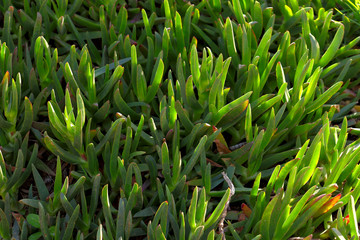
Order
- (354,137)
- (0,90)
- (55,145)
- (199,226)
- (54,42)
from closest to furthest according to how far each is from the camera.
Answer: (199,226) < (55,145) < (0,90) < (354,137) < (54,42)

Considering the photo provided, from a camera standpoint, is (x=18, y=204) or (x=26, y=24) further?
(x=26, y=24)

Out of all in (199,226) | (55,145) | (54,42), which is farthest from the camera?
(54,42)

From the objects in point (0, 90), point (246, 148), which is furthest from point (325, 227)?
point (0, 90)

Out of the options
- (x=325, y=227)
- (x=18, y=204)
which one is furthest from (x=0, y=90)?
(x=325, y=227)

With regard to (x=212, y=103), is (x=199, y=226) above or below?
below

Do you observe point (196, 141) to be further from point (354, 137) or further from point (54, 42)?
point (54, 42)

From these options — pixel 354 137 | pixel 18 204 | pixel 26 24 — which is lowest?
pixel 18 204
